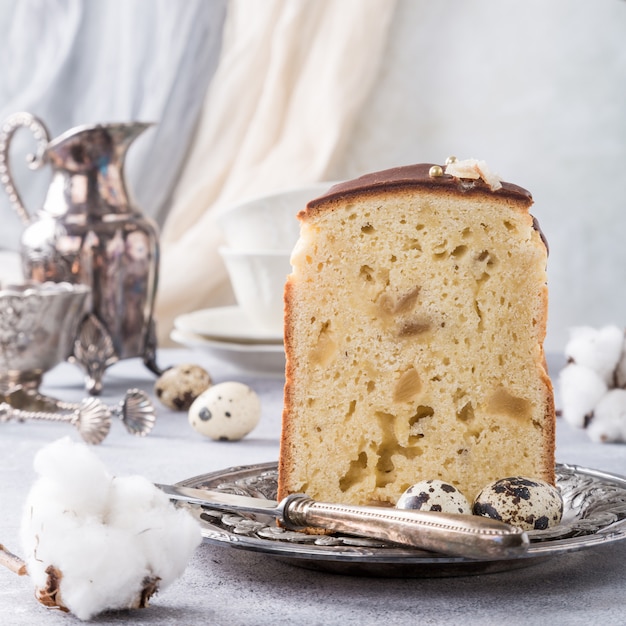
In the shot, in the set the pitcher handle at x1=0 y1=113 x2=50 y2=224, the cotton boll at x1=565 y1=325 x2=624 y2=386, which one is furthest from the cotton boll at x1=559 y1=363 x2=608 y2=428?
the pitcher handle at x1=0 y1=113 x2=50 y2=224

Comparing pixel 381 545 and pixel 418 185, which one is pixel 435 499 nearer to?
pixel 381 545

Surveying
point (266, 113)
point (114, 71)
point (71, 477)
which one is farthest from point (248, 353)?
point (114, 71)

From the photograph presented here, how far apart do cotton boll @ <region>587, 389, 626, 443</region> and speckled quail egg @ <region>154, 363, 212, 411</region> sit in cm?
74

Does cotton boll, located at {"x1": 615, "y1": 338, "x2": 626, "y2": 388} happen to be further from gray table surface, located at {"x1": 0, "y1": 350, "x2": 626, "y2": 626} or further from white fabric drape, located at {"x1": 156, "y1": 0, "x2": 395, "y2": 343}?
white fabric drape, located at {"x1": 156, "y1": 0, "x2": 395, "y2": 343}

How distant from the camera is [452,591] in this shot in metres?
0.90

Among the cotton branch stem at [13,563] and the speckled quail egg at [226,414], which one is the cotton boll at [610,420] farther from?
the cotton branch stem at [13,563]

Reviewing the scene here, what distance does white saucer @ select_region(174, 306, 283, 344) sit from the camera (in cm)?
221

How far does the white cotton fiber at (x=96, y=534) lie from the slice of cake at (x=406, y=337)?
0.29 metres

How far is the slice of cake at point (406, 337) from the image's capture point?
1.13 meters

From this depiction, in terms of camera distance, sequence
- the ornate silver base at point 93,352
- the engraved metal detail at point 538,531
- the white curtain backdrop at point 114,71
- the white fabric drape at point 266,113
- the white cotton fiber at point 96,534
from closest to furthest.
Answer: the white cotton fiber at point 96,534, the engraved metal detail at point 538,531, the ornate silver base at point 93,352, the white fabric drape at point 266,113, the white curtain backdrop at point 114,71

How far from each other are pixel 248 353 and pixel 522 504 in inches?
49.2

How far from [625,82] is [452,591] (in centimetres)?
285

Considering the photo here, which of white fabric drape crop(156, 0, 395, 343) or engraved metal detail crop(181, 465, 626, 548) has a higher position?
white fabric drape crop(156, 0, 395, 343)

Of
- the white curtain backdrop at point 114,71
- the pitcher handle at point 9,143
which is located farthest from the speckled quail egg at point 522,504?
the white curtain backdrop at point 114,71
